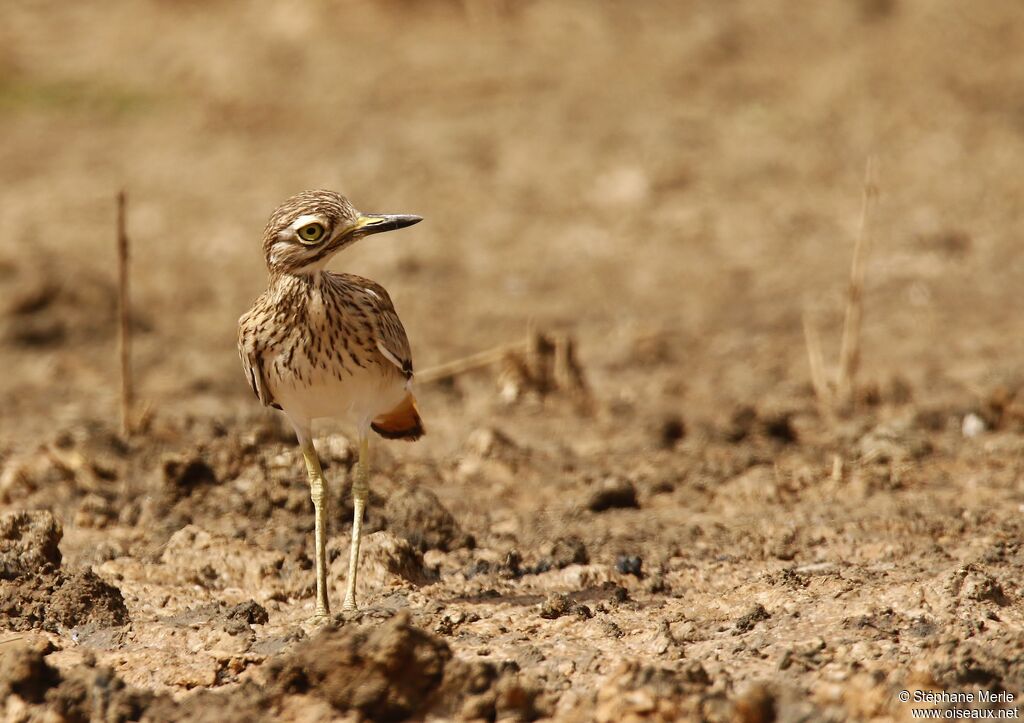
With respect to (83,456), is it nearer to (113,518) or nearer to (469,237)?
(113,518)

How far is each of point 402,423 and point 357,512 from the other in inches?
18.8

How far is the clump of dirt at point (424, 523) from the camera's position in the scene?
516 centimetres

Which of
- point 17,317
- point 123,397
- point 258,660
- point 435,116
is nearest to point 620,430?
point 123,397

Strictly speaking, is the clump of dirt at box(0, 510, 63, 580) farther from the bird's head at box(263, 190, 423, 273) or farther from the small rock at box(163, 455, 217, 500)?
the bird's head at box(263, 190, 423, 273)

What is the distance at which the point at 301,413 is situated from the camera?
4.64 m

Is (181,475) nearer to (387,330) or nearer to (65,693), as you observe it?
(387,330)

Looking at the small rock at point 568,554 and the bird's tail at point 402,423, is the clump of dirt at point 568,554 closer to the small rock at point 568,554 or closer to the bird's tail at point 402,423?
the small rock at point 568,554

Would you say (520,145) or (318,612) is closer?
(318,612)

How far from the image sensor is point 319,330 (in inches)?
175

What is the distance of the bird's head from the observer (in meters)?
4.43

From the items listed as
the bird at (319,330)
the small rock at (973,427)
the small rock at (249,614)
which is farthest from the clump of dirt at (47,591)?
the small rock at (973,427)

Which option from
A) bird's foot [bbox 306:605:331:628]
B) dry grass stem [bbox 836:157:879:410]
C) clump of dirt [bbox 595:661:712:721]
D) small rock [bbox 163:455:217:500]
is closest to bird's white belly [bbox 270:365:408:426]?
bird's foot [bbox 306:605:331:628]

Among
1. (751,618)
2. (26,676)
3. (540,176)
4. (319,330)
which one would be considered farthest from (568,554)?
(540,176)

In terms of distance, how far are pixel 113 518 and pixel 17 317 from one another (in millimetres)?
3325
